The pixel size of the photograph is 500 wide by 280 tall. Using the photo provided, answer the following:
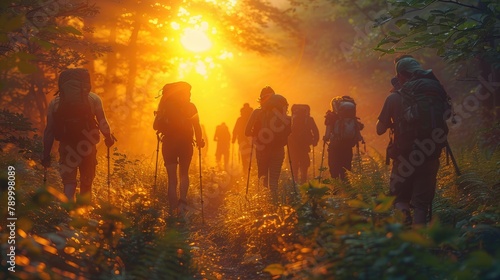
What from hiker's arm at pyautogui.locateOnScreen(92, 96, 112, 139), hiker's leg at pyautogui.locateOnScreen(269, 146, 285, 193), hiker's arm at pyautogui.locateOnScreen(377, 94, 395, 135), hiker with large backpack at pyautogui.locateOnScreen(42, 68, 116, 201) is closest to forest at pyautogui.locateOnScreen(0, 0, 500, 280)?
hiker with large backpack at pyautogui.locateOnScreen(42, 68, 116, 201)

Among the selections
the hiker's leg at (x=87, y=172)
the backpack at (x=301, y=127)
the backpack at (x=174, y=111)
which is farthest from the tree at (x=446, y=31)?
the backpack at (x=301, y=127)

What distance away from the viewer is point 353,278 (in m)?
3.95

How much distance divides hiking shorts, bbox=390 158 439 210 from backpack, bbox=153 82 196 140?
438 centimetres

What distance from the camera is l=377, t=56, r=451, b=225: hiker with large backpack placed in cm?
680

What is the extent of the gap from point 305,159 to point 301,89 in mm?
40295

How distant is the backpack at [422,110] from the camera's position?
6.79 m

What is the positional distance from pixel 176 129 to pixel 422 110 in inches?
190

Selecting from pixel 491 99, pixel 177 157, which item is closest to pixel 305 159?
pixel 491 99

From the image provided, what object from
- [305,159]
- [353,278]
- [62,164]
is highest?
[305,159]

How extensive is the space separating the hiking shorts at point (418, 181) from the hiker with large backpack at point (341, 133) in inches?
193

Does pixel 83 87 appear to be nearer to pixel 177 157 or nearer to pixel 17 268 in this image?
pixel 177 157

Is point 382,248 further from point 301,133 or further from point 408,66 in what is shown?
point 301,133

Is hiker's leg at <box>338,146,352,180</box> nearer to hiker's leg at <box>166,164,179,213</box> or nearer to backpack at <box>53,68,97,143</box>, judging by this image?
hiker's leg at <box>166,164,179,213</box>

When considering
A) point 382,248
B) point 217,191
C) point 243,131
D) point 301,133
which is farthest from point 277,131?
point 382,248
